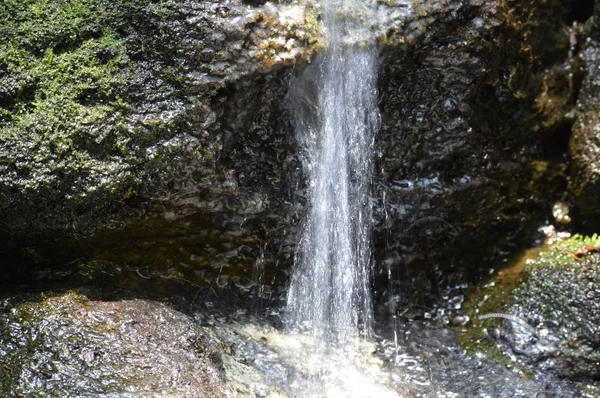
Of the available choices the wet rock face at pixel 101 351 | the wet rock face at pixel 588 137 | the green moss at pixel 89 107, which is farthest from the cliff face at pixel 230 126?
the wet rock face at pixel 101 351

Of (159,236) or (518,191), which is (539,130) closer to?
(518,191)

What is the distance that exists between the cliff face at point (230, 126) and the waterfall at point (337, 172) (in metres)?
0.11

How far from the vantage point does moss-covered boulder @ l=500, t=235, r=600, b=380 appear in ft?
14.9

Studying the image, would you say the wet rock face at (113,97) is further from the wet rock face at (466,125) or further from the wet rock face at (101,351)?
the wet rock face at (466,125)

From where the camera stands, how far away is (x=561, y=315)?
4715mm

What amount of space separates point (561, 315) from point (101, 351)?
3171 millimetres

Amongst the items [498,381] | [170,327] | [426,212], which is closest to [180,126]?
[170,327]

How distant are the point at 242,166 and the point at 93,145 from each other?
988 mm

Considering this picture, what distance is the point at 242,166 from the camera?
172 inches

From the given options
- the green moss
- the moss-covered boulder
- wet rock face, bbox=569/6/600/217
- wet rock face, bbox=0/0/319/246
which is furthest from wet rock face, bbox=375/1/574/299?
the green moss

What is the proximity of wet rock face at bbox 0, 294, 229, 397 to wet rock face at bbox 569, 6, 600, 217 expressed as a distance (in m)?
3.18

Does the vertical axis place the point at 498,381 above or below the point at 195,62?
below

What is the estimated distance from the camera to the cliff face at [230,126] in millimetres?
3801

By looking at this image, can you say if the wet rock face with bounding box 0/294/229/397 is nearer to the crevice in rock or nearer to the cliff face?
the cliff face
